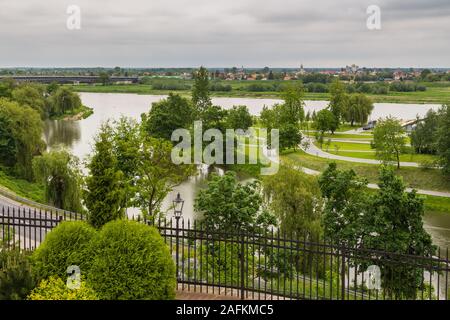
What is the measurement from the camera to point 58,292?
8812 mm

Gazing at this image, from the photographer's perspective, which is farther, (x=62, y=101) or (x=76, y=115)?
(x=76, y=115)

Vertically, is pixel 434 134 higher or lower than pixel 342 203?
higher

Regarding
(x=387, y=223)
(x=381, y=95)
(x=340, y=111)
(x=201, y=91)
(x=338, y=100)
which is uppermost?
(x=381, y=95)

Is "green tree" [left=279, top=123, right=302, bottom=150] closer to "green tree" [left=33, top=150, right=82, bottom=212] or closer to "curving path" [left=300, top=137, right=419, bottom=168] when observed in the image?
"curving path" [left=300, top=137, right=419, bottom=168]

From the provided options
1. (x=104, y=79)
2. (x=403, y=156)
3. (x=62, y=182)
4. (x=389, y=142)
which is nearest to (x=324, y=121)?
(x=403, y=156)

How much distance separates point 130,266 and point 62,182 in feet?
73.5

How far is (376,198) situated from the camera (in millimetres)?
18969

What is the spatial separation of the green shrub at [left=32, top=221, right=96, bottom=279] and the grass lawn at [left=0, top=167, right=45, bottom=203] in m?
23.5

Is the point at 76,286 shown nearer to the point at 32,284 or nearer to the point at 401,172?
the point at 32,284

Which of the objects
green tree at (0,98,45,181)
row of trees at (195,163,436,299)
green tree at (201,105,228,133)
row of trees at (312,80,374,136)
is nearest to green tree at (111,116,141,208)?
row of trees at (195,163,436,299)

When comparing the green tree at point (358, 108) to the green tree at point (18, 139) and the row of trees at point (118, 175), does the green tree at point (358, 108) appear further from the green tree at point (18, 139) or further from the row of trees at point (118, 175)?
the row of trees at point (118, 175)

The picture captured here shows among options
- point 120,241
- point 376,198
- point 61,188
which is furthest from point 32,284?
point 61,188

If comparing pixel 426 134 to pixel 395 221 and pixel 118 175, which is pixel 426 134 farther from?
pixel 118 175

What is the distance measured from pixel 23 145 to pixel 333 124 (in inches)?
1579
